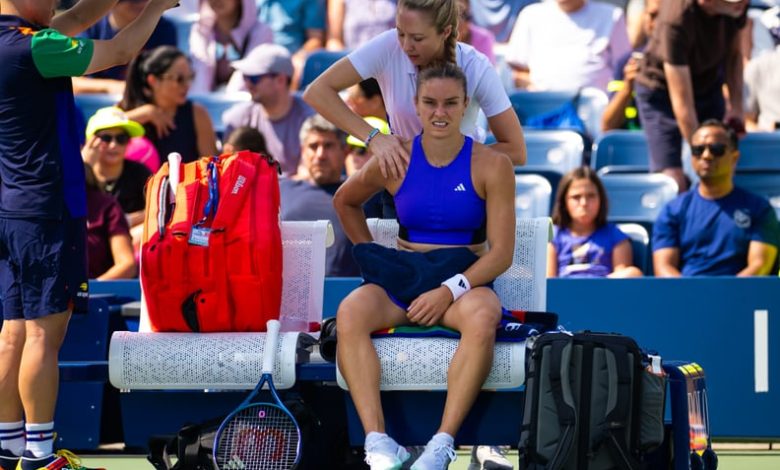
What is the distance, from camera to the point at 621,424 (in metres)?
4.50

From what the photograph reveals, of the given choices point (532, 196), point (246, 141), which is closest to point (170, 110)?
point (246, 141)

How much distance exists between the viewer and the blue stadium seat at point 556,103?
9.51 meters

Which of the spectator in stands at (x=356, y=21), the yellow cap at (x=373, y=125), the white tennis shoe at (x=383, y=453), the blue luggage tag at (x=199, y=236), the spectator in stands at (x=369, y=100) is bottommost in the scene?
the white tennis shoe at (x=383, y=453)

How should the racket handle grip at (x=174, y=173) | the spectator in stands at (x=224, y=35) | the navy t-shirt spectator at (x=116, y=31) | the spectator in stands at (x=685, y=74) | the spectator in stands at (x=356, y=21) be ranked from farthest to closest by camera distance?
1. the spectator in stands at (x=356, y=21)
2. the spectator in stands at (x=224, y=35)
3. the navy t-shirt spectator at (x=116, y=31)
4. the spectator in stands at (x=685, y=74)
5. the racket handle grip at (x=174, y=173)

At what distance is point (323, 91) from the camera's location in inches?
212

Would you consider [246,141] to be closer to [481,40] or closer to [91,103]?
[91,103]

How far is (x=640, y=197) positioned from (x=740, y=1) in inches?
54.2

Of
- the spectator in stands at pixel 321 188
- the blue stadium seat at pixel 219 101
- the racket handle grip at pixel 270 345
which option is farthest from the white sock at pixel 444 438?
the blue stadium seat at pixel 219 101

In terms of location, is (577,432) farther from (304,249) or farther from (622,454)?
(304,249)

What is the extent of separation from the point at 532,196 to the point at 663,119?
1147 millimetres

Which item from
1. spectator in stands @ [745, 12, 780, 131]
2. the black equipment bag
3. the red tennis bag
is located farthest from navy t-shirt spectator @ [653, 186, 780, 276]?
the red tennis bag

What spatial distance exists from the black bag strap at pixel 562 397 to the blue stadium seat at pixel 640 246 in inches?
113

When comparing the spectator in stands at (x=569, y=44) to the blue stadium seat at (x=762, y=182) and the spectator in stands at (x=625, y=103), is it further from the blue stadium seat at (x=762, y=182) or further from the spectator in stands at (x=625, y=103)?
the blue stadium seat at (x=762, y=182)

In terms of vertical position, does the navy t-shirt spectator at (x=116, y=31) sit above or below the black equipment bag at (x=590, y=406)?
above
